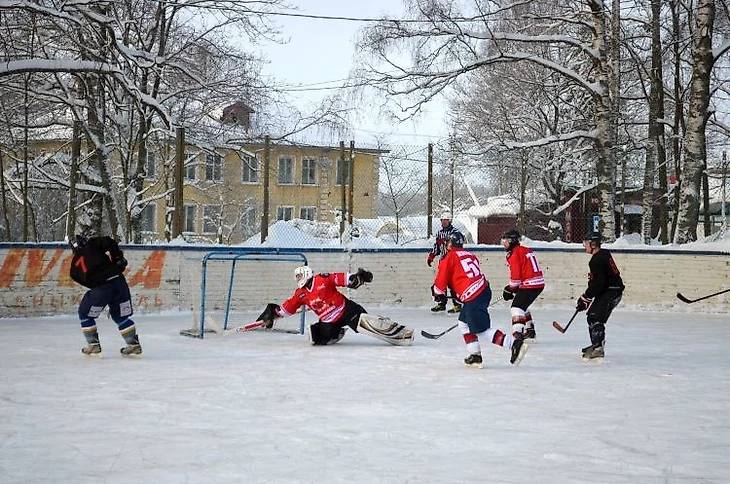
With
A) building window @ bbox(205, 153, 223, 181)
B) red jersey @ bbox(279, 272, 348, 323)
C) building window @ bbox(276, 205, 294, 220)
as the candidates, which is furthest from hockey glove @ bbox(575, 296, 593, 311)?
building window @ bbox(205, 153, 223, 181)

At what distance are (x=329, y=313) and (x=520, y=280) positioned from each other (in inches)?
83.9

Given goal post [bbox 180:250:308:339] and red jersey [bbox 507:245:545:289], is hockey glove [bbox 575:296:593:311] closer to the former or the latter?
red jersey [bbox 507:245:545:289]

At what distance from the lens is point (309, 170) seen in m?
19.5

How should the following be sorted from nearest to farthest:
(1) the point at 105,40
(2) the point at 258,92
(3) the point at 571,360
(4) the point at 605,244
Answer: (3) the point at 571,360 < (1) the point at 105,40 < (4) the point at 605,244 < (2) the point at 258,92

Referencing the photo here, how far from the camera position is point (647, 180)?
20031 millimetres

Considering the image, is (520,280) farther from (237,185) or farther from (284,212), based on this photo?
(237,185)

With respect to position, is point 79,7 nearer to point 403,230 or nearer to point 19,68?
point 19,68

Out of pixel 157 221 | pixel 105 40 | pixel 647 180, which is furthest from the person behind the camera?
pixel 157 221

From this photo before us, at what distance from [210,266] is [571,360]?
20.9ft

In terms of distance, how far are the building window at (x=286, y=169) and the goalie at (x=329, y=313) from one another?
958 cm

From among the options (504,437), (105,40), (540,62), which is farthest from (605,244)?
(504,437)

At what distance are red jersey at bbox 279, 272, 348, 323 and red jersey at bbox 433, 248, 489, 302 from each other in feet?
4.84

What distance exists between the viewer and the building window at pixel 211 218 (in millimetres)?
25156

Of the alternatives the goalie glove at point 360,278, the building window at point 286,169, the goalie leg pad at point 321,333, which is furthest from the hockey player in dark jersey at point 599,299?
the building window at point 286,169
